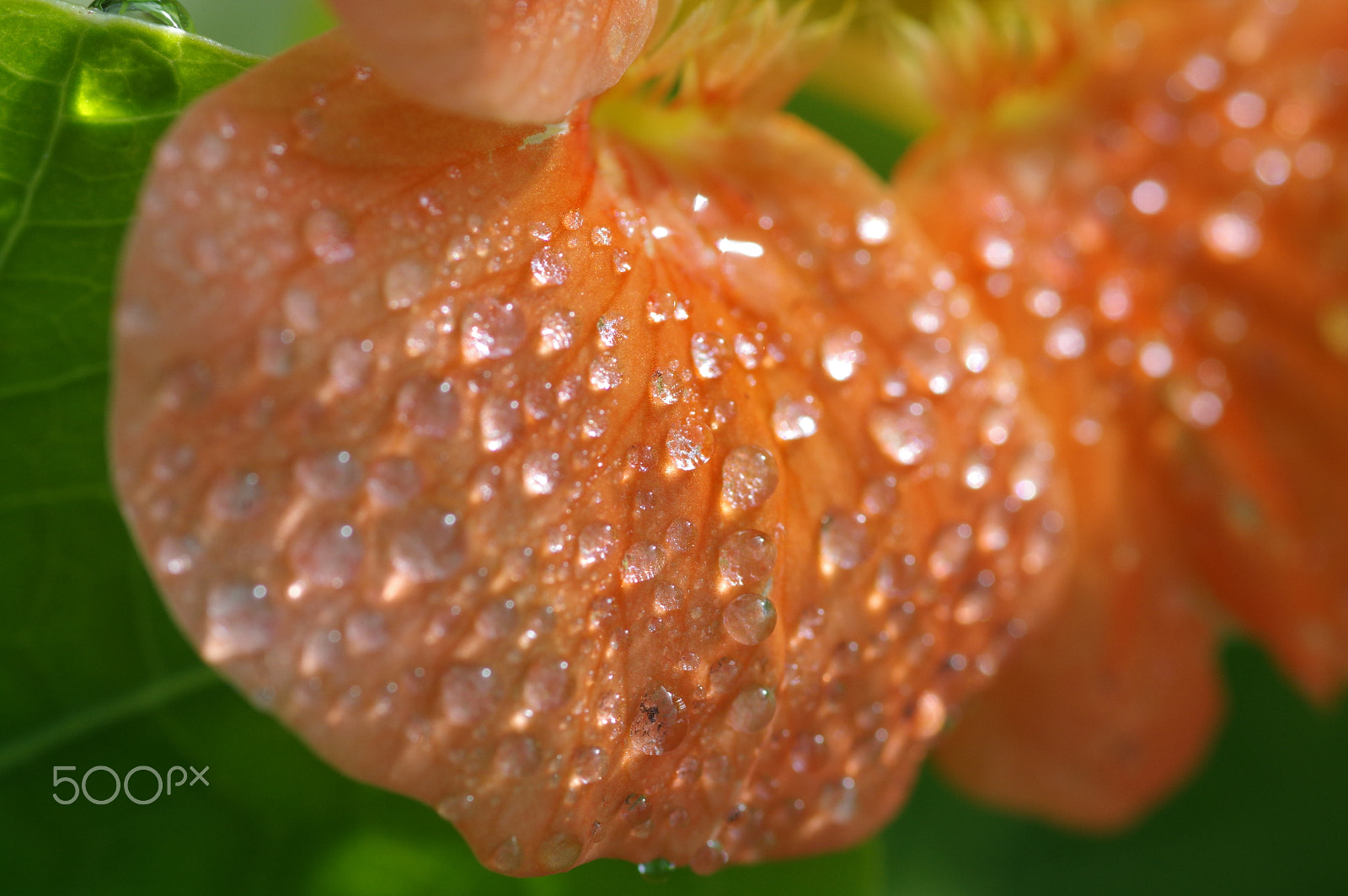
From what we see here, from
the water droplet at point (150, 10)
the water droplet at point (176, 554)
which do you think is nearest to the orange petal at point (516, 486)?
the water droplet at point (176, 554)

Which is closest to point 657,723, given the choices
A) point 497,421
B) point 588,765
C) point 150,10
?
point 588,765

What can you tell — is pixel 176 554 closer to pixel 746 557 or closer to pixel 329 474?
pixel 329 474

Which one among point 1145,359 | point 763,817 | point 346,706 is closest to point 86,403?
point 346,706

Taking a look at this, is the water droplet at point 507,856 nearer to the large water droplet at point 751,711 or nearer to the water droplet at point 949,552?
the large water droplet at point 751,711

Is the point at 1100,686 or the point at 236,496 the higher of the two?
the point at 236,496

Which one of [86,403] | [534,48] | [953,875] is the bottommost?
[953,875]

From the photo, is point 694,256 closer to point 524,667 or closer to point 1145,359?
point 524,667
